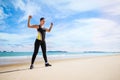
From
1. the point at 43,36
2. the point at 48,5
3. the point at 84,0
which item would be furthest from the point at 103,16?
the point at 43,36

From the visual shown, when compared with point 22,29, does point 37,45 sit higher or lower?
lower

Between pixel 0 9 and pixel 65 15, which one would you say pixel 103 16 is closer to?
pixel 65 15

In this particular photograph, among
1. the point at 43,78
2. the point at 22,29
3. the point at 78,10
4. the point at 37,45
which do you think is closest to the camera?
the point at 43,78

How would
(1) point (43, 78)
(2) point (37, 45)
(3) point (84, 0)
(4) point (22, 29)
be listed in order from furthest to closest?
→ (4) point (22, 29)
(3) point (84, 0)
(2) point (37, 45)
(1) point (43, 78)

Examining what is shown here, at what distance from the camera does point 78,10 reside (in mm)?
8422

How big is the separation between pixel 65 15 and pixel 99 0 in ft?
5.97

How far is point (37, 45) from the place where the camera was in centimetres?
471

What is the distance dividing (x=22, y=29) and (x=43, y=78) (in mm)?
6315

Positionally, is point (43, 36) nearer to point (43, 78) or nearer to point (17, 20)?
point (43, 78)

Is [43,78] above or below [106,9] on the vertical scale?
below

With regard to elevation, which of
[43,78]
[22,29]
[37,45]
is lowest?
[43,78]

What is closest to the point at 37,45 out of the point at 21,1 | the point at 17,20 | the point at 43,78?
the point at 43,78

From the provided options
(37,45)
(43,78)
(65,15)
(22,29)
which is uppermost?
(65,15)

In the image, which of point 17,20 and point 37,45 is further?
point 17,20
